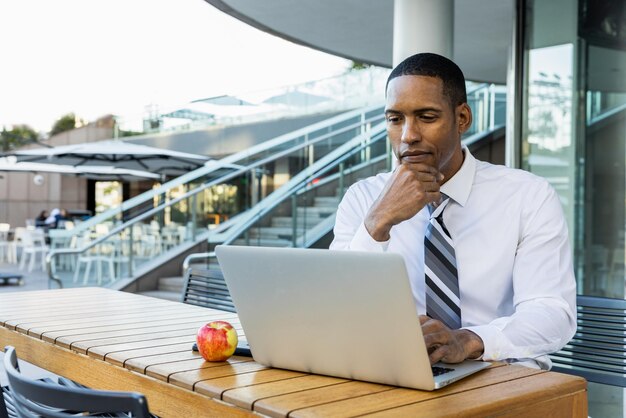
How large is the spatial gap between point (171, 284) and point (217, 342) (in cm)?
729

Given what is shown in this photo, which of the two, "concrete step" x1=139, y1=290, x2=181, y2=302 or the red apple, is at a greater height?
the red apple

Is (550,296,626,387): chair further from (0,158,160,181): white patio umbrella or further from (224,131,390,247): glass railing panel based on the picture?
(0,158,160,181): white patio umbrella

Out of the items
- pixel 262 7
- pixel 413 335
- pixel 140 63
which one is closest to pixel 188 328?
pixel 413 335

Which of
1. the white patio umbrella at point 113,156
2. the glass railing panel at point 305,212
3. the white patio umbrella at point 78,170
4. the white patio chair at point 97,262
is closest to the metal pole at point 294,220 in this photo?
the glass railing panel at point 305,212

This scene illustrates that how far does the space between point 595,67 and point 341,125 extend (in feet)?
17.6

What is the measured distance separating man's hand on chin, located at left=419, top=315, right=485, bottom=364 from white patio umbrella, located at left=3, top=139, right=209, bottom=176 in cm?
1171

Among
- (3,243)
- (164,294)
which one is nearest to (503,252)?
(164,294)

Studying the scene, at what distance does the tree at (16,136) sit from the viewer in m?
26.4

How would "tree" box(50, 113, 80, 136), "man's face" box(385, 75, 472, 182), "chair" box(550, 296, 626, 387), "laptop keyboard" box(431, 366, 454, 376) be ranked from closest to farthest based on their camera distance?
"laptop keyboard" box(431, 366, 454, 376)
"man's face" box(385, 75, 472, 182)
"chair" box(550, 296, 626, 387)
"tree" box(50, 113, 80, 136)

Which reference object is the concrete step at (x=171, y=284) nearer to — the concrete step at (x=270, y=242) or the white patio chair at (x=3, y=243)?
the concrete step at (x=270, y=242)

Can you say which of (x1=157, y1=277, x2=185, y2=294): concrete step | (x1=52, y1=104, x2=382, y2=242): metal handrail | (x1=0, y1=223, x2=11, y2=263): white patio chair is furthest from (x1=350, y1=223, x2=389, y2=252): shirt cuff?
(x1=0, y1=223, x2=11, y2=263): white patio chair

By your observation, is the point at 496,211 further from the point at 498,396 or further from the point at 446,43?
the point at 446,43

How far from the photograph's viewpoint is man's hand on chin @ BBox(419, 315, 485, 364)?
4.83 ft

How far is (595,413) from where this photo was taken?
420cm
